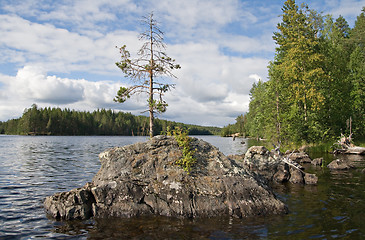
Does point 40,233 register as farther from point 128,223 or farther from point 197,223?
point 197,223

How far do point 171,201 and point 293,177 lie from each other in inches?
426

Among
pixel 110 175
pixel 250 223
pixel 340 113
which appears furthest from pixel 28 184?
pixel 340 113

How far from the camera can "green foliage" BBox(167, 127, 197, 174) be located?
35.1 feet

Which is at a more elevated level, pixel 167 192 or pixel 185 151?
pixel 185 151

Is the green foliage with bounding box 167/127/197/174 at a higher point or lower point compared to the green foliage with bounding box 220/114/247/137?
lower

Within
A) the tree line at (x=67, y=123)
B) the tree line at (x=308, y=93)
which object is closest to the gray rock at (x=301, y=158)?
the tree line at (x=308, y=93)

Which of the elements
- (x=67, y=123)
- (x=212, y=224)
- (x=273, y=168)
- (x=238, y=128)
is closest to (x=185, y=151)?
(x=212, y=224)

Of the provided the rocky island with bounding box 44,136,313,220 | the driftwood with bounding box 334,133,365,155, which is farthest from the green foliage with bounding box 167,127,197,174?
the driftwood with bounding box 334,133,365,155

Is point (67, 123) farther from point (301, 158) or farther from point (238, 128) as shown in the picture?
point (301, 158)

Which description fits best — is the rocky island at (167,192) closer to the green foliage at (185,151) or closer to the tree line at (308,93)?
the green foliage at (185,151)

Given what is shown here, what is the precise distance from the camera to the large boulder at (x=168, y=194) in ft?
31.7

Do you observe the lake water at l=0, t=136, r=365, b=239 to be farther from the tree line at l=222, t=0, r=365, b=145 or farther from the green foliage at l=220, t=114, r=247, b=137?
the green foliage at l=220, t=114, r=247, b=137

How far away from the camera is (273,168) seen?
17422 millimetres

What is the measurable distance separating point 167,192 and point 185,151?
6.93 ft
